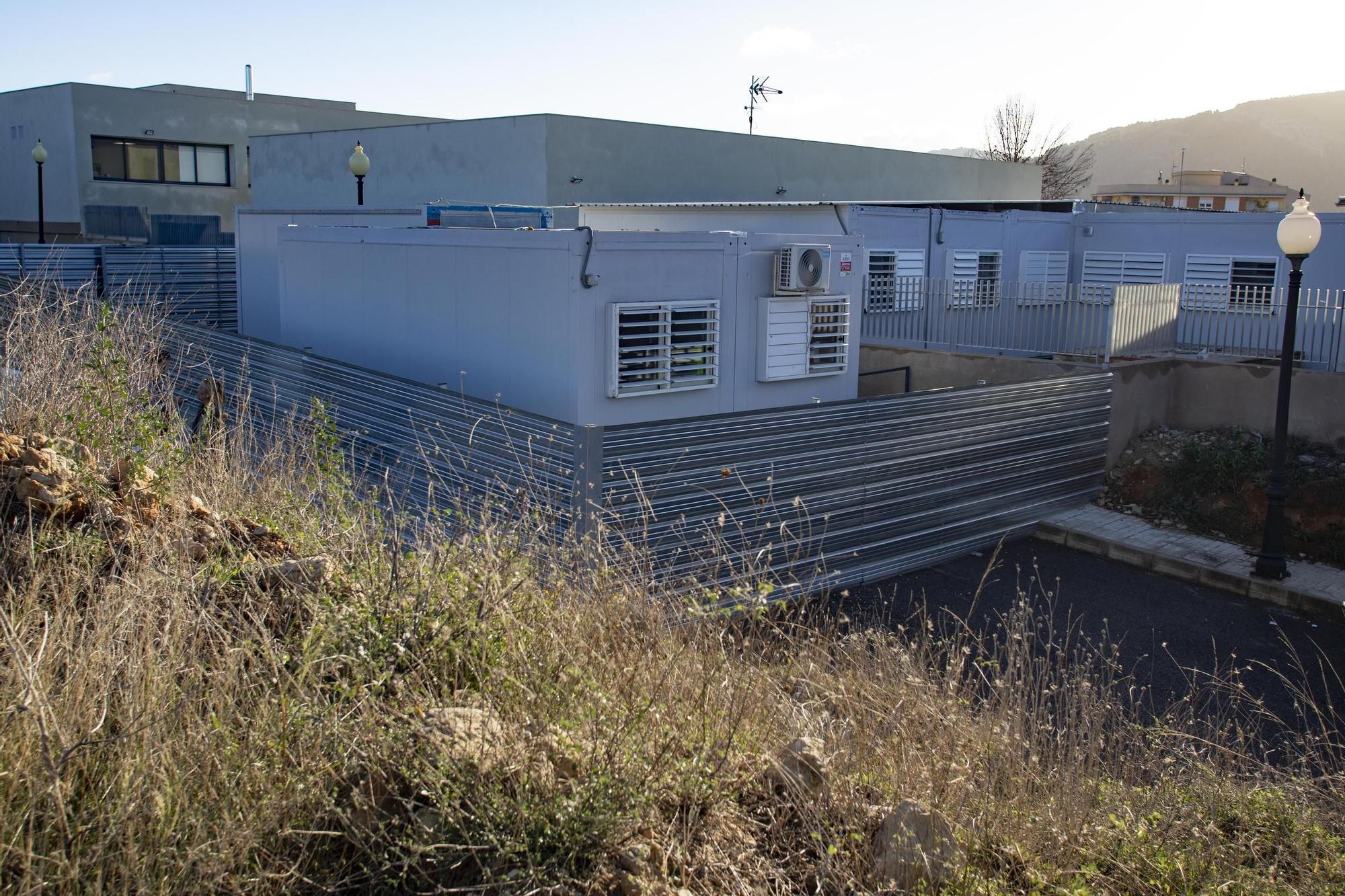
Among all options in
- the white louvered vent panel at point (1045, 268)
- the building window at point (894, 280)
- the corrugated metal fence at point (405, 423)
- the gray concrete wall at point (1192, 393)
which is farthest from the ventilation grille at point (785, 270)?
the white louvered vent panel at point (1045, 268)

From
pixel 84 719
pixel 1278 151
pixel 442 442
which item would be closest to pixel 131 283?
pixel 442 442

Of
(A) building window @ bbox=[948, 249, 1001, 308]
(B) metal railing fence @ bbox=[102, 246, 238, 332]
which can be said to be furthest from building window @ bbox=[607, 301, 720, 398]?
(B) metal railing fence @ bbox=[102, 246, 238, 332]

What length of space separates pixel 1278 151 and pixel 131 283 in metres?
122

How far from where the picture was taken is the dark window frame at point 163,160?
3334 cm

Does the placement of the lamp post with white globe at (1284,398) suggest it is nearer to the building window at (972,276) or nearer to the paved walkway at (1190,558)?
the paved walkway at (1190,558)

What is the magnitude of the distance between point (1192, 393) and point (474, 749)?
1319 centimetres

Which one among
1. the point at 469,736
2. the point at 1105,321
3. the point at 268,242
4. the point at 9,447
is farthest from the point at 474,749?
the point at 268,242

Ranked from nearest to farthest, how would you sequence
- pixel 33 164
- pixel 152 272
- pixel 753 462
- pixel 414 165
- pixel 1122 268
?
pixel 753 462 < pixel 152 272 < pixel 1122 268 < pixel 414 165 < pixel 33 164

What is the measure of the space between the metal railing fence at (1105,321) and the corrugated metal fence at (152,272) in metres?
10.9

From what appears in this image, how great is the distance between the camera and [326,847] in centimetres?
322

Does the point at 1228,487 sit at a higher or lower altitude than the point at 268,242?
lower

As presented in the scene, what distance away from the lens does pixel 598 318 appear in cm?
969

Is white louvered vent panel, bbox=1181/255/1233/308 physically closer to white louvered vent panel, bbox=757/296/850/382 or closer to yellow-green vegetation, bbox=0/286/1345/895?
white louvered vent panel, bbox=757/296/850/382

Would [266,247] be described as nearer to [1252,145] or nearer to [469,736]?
[469,736]
